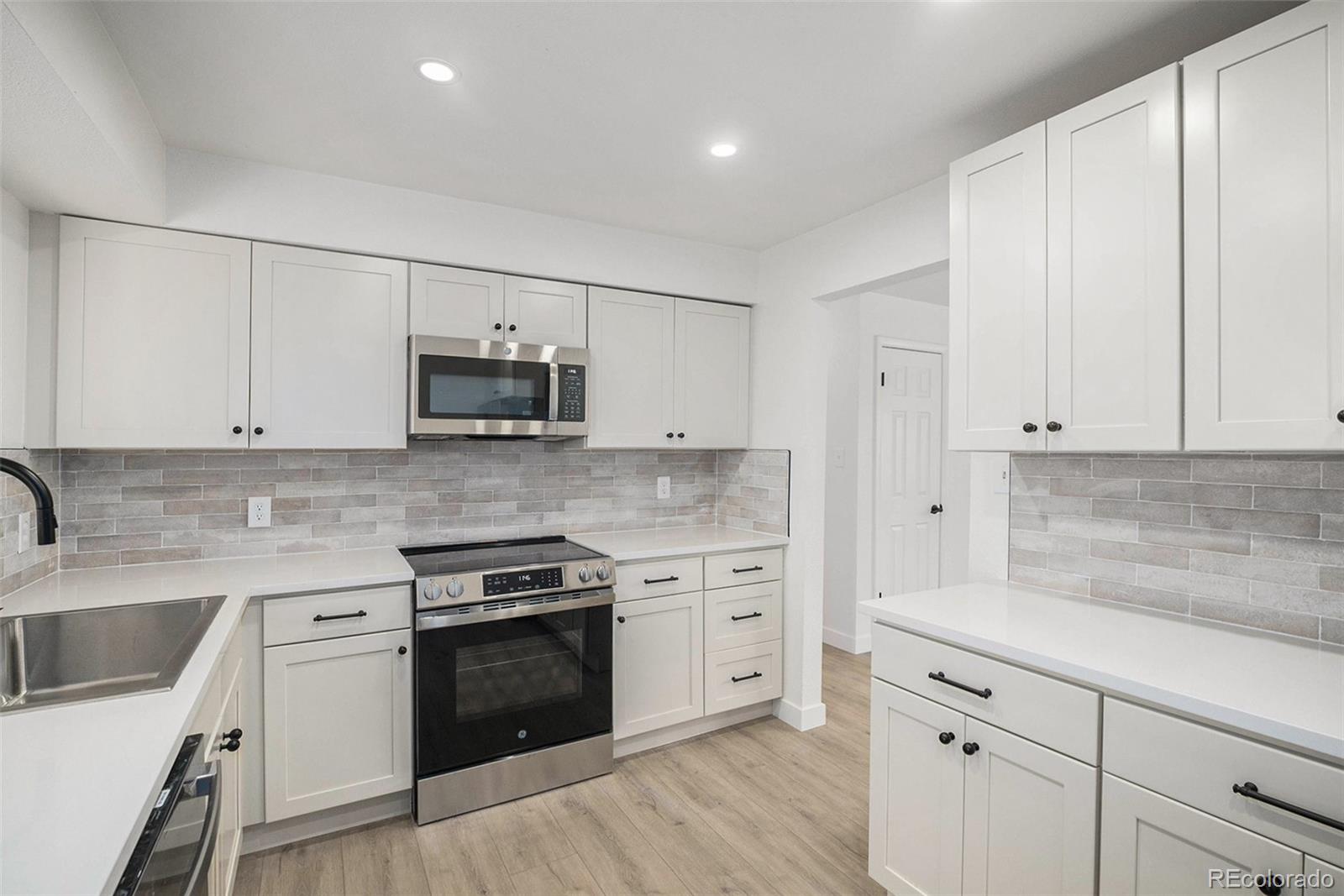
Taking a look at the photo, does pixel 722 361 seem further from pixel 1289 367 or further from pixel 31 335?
pixel 31 335

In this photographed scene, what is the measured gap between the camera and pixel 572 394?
2906mm

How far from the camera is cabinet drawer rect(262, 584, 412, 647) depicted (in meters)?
2.14

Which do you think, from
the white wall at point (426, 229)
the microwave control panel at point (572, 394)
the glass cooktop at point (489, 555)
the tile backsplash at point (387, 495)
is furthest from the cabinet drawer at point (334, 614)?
the white wall at point (426, 229)

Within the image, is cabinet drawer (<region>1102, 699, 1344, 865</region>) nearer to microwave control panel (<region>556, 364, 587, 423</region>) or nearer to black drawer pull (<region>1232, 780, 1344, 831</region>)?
black drawer pull (<region>1232, 780, 1344, 831</region>)

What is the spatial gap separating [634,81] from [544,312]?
1261mm

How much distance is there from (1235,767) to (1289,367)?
0.83 meters

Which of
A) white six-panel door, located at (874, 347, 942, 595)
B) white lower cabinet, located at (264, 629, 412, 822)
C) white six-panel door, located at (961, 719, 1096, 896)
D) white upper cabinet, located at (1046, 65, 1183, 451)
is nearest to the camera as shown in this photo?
white six-panel door, located at (961, 719, 1096, 896)

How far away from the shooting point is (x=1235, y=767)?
47.5 inches

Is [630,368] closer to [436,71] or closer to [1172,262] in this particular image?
[436,71]

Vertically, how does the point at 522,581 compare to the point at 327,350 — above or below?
below

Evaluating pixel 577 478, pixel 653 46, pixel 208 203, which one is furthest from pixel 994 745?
pixel 208 203

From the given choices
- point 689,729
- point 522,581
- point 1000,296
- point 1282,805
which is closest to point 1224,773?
point 1282,805

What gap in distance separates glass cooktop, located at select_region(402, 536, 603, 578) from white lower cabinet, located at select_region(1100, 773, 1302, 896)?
6.11 ft

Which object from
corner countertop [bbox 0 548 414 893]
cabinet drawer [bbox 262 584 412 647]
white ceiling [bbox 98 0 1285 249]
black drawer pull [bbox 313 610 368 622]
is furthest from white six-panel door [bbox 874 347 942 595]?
corner countertop [bbox 0 548 414 893]
